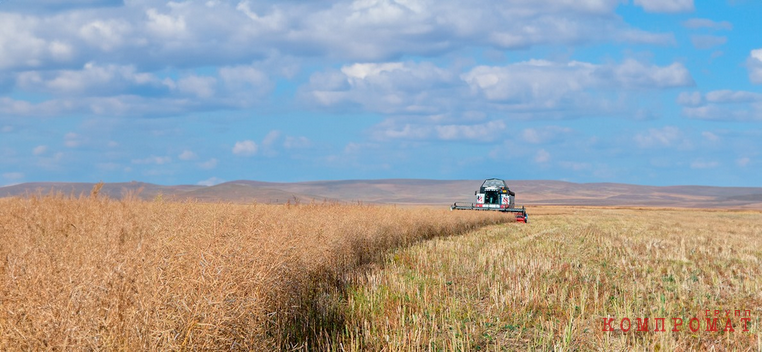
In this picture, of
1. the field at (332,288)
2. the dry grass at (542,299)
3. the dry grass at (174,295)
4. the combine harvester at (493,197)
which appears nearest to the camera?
the dry grass at (174,295)

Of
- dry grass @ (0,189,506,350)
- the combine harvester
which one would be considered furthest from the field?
the combine harvester

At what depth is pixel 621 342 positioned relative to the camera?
7383mm

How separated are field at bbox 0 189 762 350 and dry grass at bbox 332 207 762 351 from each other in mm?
43

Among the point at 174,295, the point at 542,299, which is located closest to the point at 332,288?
the point at 542,299

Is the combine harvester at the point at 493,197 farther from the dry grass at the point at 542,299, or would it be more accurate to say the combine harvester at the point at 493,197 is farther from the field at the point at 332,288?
the dry grass at the point at 542,299

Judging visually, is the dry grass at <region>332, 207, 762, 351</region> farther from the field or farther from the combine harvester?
the combine harvester

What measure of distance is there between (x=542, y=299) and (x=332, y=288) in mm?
3722

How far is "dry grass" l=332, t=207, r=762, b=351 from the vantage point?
7641 mm

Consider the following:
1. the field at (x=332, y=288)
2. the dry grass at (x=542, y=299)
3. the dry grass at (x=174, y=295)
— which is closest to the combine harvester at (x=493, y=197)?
the field at (x=332, y=288)

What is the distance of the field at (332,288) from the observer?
15.7ft

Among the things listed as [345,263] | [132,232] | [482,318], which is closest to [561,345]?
Answer: [482,318]

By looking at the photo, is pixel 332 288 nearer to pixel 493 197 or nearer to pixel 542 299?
pixel 542 299

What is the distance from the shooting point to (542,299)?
9.90 m

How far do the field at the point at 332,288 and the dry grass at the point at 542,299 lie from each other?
0.14ft
